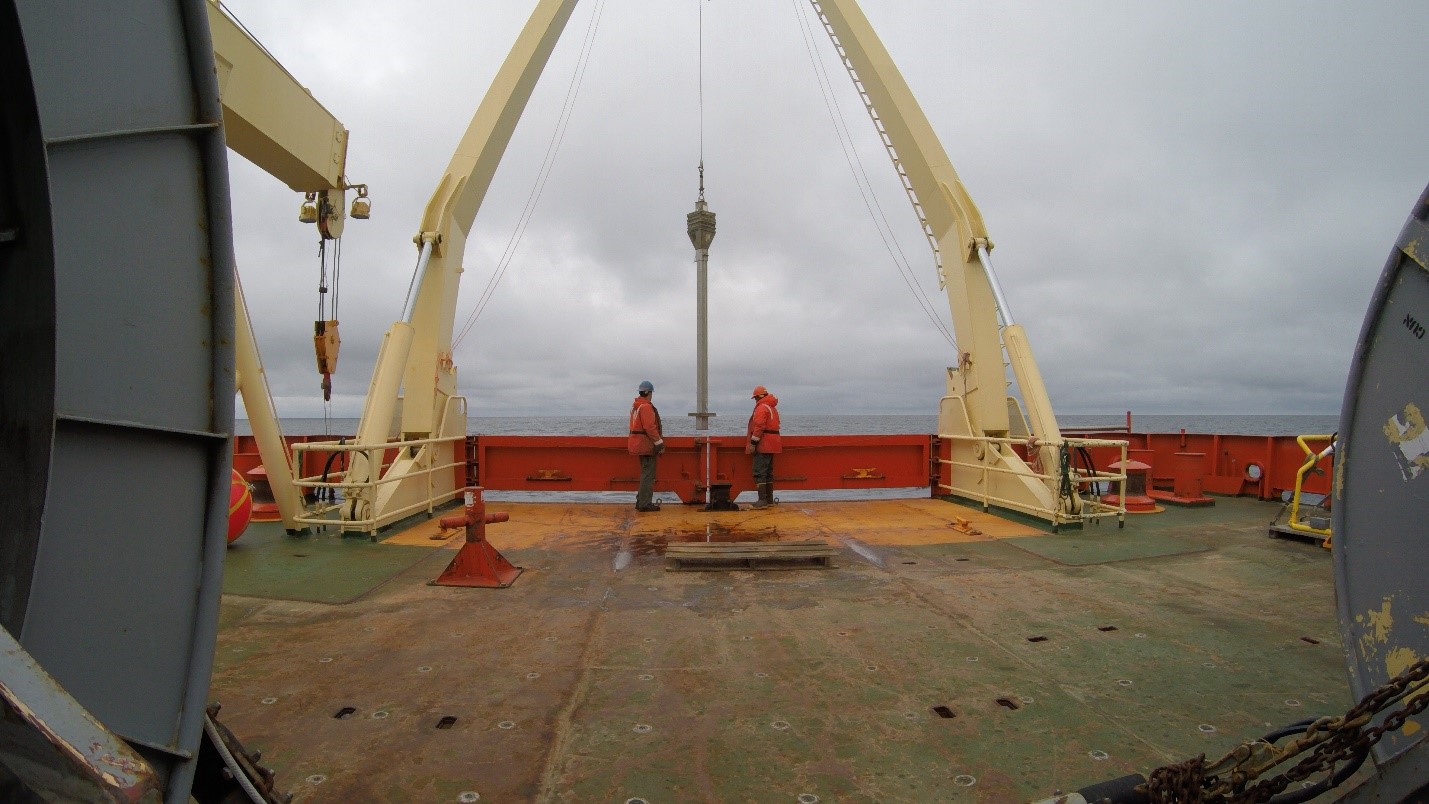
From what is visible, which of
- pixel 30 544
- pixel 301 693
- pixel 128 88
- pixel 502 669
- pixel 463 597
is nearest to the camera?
pixel 30 544

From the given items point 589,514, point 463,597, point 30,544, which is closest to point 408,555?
point 463,597

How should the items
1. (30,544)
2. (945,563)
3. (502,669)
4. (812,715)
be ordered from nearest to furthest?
1. (30,544)
2. (812,715)
3. (502,669)
4. (945,563)

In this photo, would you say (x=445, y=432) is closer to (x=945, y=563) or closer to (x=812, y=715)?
(x=945, y=563)

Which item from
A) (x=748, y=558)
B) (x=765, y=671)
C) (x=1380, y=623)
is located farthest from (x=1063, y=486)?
(x=1380, y=623)

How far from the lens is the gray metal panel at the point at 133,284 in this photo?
4.76 feet

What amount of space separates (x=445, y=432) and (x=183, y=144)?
26.8 feet

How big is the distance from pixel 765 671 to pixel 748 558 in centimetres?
246

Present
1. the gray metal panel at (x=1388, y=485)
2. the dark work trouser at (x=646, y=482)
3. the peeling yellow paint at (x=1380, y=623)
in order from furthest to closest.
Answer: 1. the dark work trouser at (x=646, y=482)
2. the peeling yellow paint at (x=1380, y=623)
3. the gray metal panel at (x=1388, y=485)

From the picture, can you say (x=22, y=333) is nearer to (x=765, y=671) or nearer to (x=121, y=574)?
(x=121, y=574)

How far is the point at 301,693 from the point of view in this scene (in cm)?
336

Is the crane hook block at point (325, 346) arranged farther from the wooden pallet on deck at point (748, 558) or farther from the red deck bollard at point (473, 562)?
the wooden pallet on deck at point (748, 558)

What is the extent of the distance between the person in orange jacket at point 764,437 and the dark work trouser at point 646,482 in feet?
4.65

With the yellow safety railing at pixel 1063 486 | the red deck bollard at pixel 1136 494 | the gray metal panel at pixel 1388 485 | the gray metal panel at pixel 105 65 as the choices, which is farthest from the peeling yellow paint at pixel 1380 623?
the red deck bollard at pixel 1136 494

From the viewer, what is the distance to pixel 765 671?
365 cm
